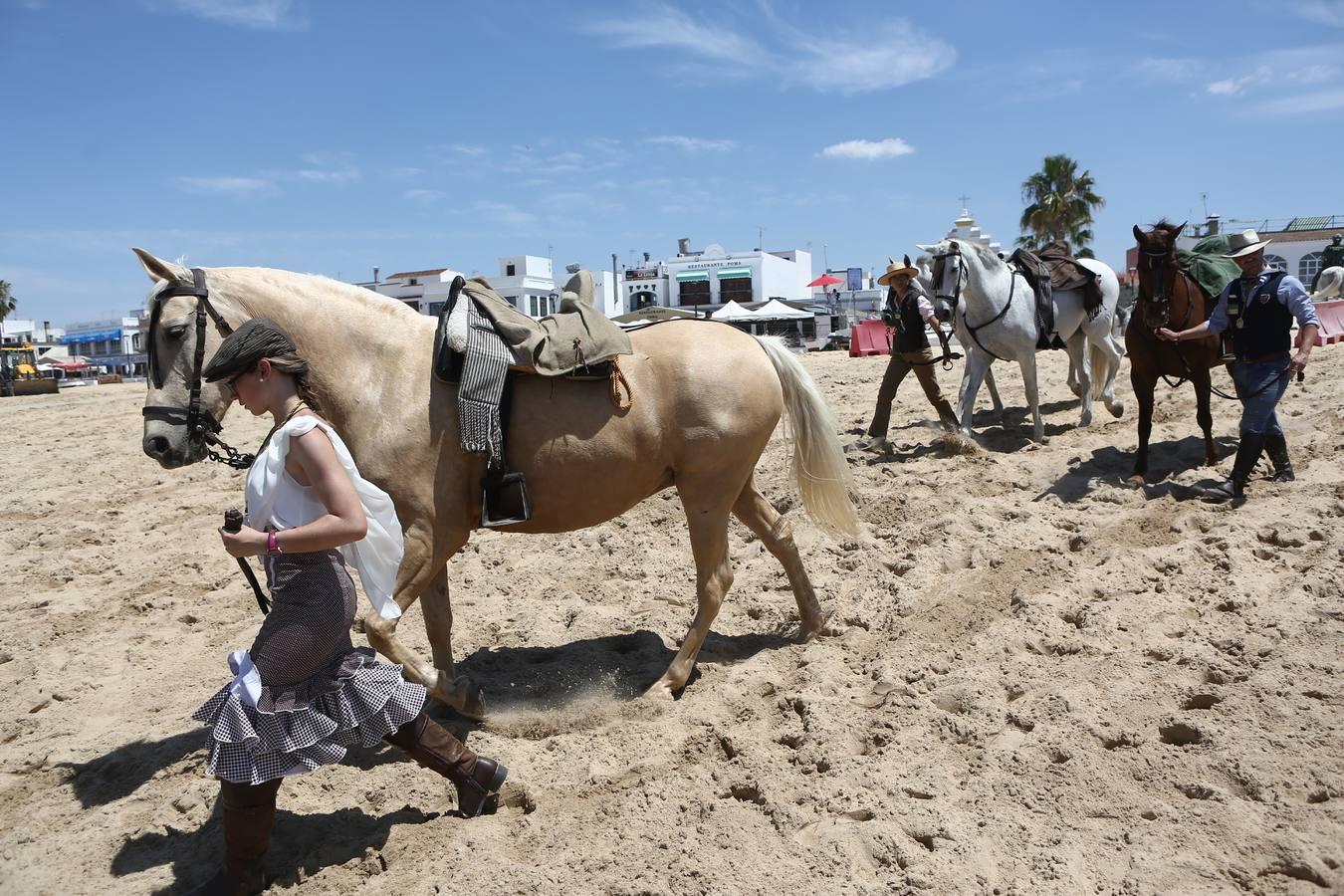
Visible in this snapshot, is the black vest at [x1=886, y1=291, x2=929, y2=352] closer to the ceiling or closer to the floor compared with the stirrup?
closer to the ceiling

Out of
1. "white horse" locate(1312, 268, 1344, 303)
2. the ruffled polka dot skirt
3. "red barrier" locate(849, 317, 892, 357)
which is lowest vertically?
the ruffled polka dot skirt

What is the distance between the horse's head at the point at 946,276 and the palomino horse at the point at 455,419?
4.68 m

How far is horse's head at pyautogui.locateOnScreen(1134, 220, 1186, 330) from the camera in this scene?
22.7ft

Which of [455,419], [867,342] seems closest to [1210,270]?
[455,419]

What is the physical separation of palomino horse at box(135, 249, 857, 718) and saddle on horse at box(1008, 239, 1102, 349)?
5.52 meters

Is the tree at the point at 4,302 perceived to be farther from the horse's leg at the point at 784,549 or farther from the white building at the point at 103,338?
the horse's leg at the point at 784,549

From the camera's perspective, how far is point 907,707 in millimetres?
3842

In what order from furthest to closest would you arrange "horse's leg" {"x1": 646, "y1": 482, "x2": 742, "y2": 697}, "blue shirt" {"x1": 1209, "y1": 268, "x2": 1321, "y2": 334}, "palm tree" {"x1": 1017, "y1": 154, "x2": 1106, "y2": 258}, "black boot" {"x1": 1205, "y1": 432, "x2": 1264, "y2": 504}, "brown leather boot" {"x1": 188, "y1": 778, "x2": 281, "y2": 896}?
"palm tree" {"x1": 1017, "y1": 154, "x2": 1106, "y2": 258}
"black boot" {"x1": 1205, "y1": 432, "x2": 1264, "y2": 504}
"blue shirt" {"x1": 1209, "y1": 268, "x2": 1321, "y2": 334}
"horse's leg" {"x1": 646, "y1": 482, "x2": 742, "y2": 697}
"brown leather boot" {"x1": 188, "y1": 778, "x2": 281, "y2": 896}

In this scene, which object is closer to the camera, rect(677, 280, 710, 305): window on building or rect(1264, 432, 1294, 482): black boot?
rect(1264, 432, 1294, 482): black boot

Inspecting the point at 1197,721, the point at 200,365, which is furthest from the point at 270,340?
the point at 1197,721

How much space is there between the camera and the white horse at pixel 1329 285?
43.0 ft

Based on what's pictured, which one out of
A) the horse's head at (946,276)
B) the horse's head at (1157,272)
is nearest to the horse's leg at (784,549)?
the horse's head at (1157,272)

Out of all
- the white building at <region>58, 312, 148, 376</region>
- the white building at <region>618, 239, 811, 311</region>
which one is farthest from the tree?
the white building at <region>618, 239, 811, 311</region>

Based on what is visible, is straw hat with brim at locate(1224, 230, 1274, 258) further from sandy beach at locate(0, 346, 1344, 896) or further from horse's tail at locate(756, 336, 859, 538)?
horse's tail at locate(756, 336, 859, 538)
